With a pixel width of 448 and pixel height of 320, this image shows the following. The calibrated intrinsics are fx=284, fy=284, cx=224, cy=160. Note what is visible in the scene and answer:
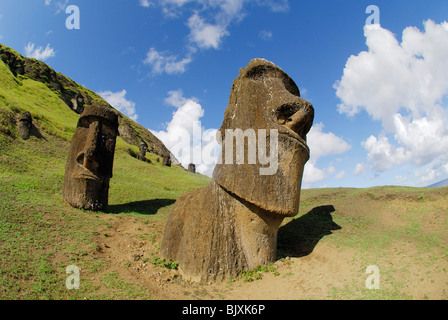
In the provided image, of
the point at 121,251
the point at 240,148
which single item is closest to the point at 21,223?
the point at 121,251

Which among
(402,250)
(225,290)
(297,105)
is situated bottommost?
(225,290)

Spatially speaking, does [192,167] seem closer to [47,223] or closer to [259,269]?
[47,223]

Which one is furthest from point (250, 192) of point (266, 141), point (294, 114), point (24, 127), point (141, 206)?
point (24, 127)

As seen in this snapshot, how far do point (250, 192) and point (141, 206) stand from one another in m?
8.52

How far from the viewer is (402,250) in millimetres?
6801

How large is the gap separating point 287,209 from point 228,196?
1458 millimetres

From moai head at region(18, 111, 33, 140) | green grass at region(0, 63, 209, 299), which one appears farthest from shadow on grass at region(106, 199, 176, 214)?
moai head at region(18, 111, 33, 140)

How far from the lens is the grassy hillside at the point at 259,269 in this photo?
5445mm

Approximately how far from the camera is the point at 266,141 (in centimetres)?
685

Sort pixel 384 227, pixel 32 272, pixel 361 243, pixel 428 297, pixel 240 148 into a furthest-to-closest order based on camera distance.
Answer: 1. pixel 384 227
2. pixel 361 243
3. pixel 240 148
4. pixel 32 272
5. pixel 428 297

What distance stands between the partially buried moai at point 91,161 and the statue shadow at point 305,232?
7.37m

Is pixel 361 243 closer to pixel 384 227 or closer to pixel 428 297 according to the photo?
pixel 384 227

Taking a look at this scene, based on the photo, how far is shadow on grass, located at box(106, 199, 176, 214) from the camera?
1247 centimetres

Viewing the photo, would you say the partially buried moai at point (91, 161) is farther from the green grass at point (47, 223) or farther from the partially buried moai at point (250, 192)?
the partially buried moai at point (250, 192)
